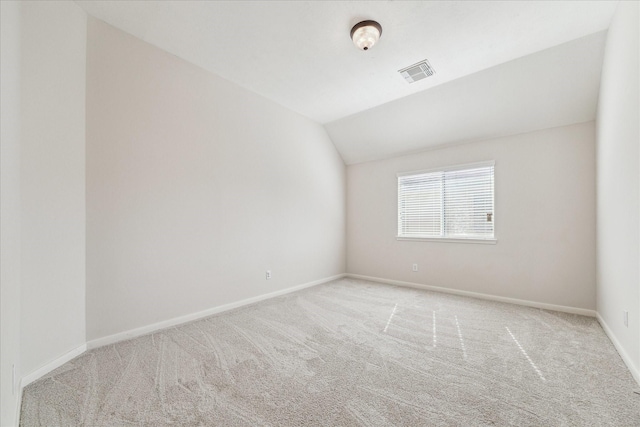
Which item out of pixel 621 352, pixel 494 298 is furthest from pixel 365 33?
pixel 494 298

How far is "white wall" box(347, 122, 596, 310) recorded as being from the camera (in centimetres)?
311

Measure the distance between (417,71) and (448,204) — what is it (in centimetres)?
209

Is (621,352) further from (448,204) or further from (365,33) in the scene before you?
(365,33)

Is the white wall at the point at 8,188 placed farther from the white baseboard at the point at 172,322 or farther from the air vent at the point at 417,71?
the air vent at the point at 417,71

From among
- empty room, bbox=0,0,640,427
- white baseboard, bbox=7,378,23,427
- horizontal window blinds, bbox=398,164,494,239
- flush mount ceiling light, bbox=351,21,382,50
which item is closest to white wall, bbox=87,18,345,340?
empty room, bbox=0,0,640,427

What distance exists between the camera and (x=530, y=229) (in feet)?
11.2

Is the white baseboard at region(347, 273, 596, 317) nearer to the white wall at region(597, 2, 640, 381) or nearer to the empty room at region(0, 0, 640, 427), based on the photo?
the empty room at region(0, 0, 640, 427)

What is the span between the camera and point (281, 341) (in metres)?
2.40

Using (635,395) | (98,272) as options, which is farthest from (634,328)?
(98,272)

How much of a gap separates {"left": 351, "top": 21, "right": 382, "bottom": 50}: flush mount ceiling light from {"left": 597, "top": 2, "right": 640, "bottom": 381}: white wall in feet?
5.69

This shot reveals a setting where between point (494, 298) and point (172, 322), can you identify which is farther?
point (494, 298)

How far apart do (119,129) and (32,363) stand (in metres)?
1.92

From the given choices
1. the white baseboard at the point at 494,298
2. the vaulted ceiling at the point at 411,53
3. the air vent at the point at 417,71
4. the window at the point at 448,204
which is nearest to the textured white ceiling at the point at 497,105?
the vaulted ceiling at the point at 411,53

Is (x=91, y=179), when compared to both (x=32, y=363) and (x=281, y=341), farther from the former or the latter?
(x=281, y=341)
